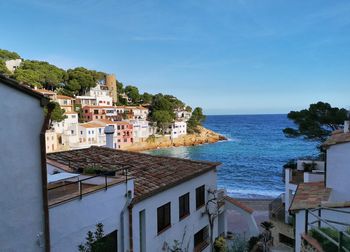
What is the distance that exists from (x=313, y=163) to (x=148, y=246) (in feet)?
49.9

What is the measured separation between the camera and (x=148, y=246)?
11633mm

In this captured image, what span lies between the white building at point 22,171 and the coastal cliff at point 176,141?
86.8 metres

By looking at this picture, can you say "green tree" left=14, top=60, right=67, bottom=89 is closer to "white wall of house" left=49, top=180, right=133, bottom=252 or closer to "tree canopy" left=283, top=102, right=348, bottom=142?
"tree canopy" left=283, top=102, right=348, bottom=142

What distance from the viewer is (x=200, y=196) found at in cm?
1602

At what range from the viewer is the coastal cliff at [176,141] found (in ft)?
323

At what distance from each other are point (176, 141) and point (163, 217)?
96527 mm

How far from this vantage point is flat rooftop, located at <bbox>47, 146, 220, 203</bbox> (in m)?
11.9

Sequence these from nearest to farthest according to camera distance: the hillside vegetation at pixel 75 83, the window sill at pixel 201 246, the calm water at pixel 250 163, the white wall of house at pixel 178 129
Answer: the window sill at pixel 201 246, the calm water at pixel 250 163, the hillside vegetation at pixel 75 83, the white wall of house at pixel 178 129

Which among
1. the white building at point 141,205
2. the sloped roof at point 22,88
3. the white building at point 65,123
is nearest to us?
the sloped roof at point 22,88

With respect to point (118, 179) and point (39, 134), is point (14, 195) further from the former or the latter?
point (118, 179)

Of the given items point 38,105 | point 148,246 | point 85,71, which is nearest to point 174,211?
point 148,246

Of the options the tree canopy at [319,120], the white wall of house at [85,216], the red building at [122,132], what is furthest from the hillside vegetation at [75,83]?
the white wall of house at [85,216]

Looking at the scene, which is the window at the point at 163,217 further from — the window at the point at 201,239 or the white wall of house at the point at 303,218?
the white wall of house at the point at 303,218

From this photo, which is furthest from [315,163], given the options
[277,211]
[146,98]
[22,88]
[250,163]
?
[146,98]
